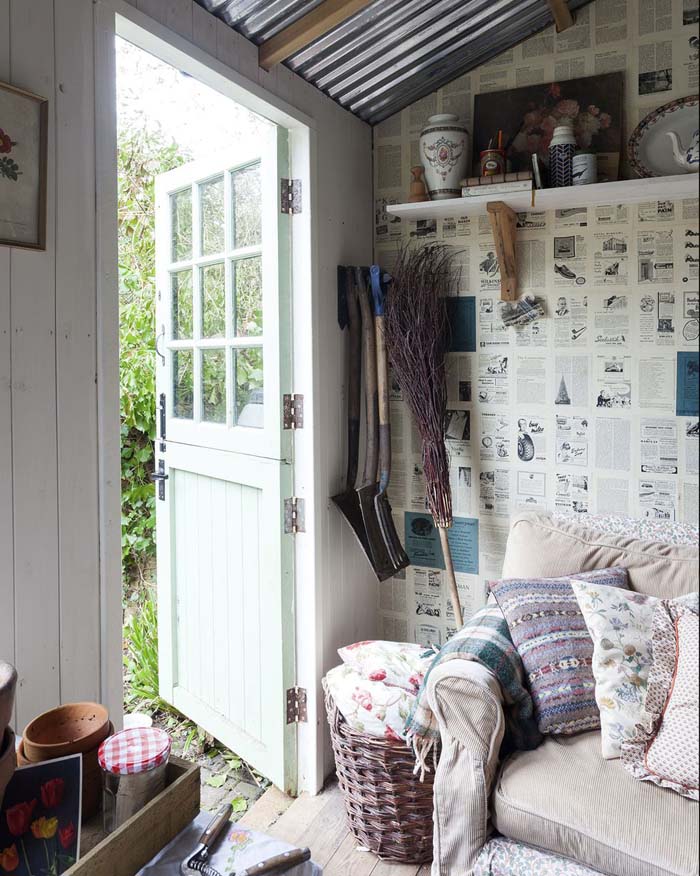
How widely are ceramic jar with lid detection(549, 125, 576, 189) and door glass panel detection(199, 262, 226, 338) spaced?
1.09 meters

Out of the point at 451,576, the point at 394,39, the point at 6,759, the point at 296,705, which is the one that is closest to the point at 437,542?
the point at 451,576

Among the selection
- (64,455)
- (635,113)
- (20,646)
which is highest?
(635,113)

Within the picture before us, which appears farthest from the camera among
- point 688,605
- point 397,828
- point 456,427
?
point 456,427

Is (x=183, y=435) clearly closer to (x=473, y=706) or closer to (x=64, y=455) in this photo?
(x=64, y=455)

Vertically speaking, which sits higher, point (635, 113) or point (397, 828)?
point (635, 113)

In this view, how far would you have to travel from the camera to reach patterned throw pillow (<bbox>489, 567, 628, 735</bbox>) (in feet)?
5.28

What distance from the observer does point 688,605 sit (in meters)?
0.78

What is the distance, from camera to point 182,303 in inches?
102

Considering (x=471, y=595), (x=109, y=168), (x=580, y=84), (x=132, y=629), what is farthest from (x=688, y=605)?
(x=132, y=629)

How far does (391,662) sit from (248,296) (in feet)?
4.00

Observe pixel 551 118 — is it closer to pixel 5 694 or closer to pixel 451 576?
pixel 451 576

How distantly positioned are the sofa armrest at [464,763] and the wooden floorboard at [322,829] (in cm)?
44

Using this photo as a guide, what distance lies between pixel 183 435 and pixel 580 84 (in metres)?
1.72

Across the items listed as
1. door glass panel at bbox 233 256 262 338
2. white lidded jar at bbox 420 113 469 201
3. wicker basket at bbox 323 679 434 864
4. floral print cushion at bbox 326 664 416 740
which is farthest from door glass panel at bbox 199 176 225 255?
wicker basket at bbox 323 679 434 864
